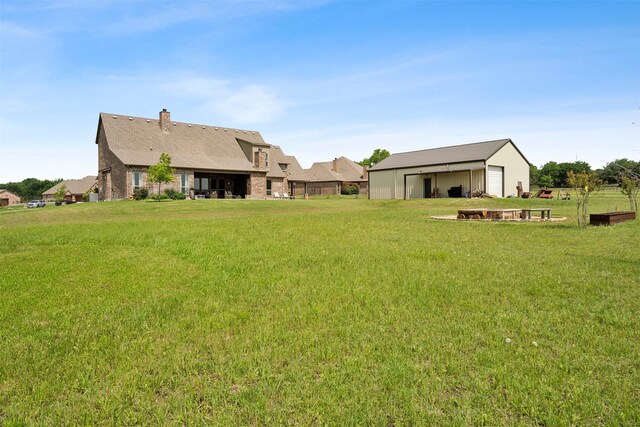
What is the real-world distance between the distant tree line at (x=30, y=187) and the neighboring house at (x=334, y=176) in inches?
3986

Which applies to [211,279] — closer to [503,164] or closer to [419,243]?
[419,243]

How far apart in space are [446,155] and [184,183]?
26.5 meters

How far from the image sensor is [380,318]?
5.09 m

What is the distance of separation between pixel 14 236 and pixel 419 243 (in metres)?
12.1

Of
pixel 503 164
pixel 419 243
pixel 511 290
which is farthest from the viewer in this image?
pixel 503 164

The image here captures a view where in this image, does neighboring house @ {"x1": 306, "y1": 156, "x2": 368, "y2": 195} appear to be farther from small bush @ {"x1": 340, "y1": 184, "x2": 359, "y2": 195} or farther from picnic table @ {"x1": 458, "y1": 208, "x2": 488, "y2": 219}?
picnic table @ {"x1": 458, "y1": 208, "x2": 488, "y2": 219}

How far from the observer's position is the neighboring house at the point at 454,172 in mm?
38500

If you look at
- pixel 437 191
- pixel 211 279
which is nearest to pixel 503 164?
pixel 437 191

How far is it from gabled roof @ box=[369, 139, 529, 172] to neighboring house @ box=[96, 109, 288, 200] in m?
13.5

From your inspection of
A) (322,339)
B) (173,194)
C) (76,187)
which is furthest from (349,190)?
(322,339)

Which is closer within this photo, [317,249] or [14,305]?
[14,305]

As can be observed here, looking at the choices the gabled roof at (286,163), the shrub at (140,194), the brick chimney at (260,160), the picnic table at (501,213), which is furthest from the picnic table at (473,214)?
the gabled roof at (286,163)

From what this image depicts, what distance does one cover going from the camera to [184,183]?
39.5 metres

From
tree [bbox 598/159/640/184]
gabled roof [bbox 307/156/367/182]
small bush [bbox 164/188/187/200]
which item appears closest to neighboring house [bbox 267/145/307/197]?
gabled roof [bbox 307/156/367/182]
